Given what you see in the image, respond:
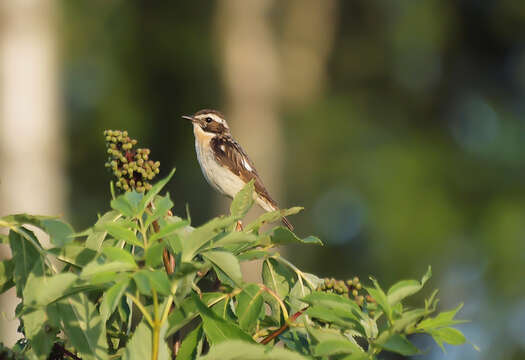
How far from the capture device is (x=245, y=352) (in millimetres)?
2643

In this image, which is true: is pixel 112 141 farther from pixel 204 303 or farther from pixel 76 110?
pixel 76 110

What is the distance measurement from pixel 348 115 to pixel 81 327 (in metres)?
26.8

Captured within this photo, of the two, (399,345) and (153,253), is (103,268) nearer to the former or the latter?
(153,253)

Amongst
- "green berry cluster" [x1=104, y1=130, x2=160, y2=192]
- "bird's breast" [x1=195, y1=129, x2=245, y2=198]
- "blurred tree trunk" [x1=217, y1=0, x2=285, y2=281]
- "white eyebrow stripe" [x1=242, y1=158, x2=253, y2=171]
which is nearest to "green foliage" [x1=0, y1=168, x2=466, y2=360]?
"green berry cluster" [x1=104, y1=130, x2=160, y2=192]

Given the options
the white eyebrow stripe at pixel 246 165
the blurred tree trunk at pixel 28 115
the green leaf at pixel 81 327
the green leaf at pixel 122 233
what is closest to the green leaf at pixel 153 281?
the green leaf at pixel 122 233

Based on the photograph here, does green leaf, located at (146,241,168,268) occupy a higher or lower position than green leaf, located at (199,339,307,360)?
higher

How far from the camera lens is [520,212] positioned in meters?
25.3

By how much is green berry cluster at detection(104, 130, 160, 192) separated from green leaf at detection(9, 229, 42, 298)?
481mm

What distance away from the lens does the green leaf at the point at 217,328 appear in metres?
2.78

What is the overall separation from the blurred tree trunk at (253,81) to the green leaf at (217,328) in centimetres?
1593

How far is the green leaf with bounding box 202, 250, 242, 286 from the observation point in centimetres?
261

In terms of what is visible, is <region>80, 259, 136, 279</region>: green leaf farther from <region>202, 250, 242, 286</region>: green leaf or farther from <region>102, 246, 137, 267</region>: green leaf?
<region>202, 250, 242, 286</region>: green leaf

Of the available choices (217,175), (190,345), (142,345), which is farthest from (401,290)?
(217,175)

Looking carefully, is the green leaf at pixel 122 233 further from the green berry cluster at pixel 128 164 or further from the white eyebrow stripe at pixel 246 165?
the white eyebrow stripe at pixel 246 165
